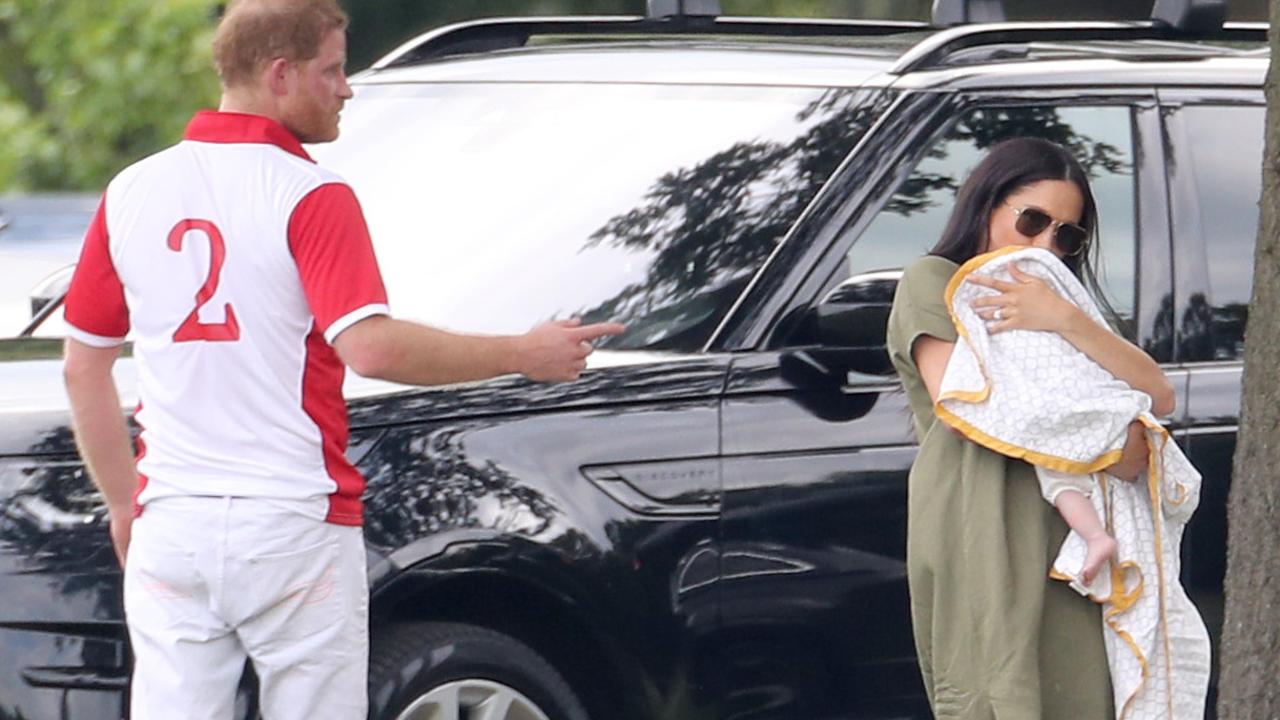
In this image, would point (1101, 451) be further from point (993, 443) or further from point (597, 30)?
point (597, 30)

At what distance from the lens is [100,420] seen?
12.6 ft

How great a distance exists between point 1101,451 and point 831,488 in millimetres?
1066

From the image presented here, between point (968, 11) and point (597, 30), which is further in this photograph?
point (968, 11)

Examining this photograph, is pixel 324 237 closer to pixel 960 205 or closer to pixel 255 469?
pixel 255 469

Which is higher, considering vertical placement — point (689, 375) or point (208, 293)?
point (208, 293)

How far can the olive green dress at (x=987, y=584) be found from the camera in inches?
147

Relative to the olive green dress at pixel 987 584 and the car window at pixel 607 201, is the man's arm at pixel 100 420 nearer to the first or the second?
the car window at pixel 607 201

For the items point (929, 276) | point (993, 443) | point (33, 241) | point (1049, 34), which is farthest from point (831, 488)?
point (33, 241)

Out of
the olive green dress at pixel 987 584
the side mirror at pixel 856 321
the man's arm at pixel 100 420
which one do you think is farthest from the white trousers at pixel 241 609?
the side mirror at pixel 856 321

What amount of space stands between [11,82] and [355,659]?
1224cm

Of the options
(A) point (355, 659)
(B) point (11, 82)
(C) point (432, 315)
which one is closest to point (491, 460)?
(C) point (432, 315)

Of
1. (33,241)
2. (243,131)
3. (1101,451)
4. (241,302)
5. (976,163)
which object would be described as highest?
(243,131)

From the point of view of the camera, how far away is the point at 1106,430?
3.73 meters

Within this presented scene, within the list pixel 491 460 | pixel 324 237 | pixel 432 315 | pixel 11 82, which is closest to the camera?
pixel 324 237
